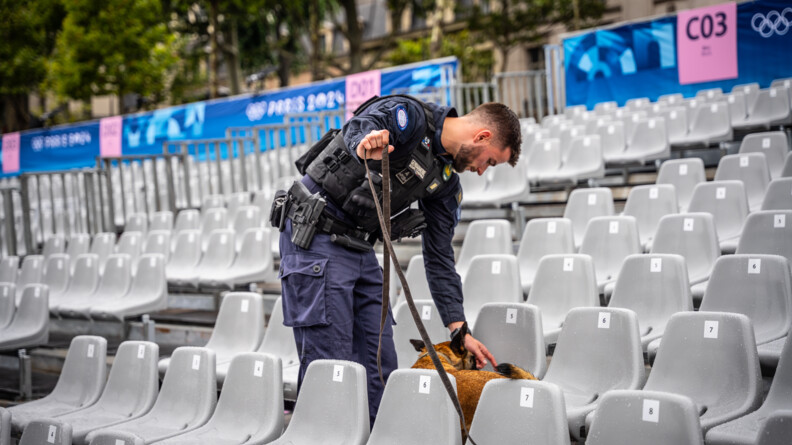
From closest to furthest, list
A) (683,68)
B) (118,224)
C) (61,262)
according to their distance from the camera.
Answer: (61,262)
(118,224)
(683,68)

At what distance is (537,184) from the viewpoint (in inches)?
303

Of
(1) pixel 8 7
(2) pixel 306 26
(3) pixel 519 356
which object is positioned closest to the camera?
(3) pixel 519 356

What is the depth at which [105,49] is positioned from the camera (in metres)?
18.1

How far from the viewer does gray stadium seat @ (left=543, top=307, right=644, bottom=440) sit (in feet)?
10.6

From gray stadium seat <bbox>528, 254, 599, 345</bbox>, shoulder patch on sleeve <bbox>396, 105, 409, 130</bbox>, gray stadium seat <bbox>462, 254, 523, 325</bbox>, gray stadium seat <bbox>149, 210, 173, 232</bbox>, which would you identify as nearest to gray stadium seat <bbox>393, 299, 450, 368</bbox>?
gray stadium seat <bbox>462, 254, 523, 325</bbox>

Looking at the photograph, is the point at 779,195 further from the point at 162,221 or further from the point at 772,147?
the point at 162,221

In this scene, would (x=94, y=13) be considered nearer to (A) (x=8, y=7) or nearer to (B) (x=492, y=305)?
(A) (x=8, y=7)

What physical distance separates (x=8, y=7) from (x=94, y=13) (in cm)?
182

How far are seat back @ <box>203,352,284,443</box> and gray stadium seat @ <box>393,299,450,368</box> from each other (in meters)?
0.78

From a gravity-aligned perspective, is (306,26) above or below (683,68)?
above

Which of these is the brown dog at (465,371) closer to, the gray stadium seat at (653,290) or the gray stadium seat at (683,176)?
the gray stadium seat at (653,290)

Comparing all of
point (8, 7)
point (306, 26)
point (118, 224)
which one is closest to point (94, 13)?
point (8, 7)

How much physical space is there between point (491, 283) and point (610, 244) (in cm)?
97

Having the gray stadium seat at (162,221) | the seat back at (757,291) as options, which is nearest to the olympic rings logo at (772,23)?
the seat back at (757,291)
